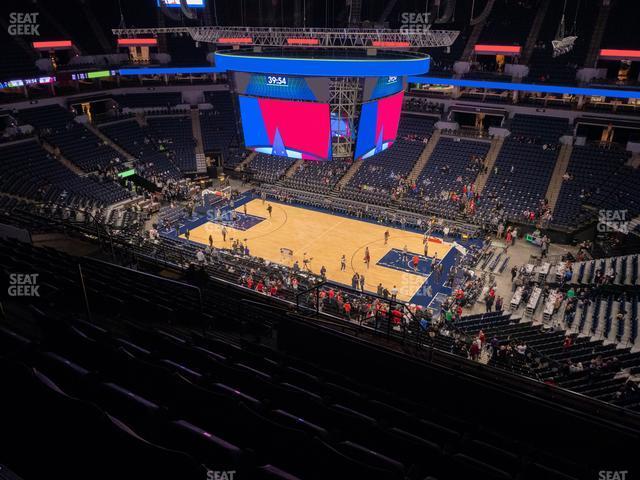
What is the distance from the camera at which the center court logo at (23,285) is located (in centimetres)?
813

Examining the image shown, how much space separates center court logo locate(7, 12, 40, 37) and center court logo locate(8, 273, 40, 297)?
39.1m

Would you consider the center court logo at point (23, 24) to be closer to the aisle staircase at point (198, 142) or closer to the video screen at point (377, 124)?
the aisle staircase at point (198, 142)

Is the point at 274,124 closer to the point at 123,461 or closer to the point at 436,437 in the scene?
the point at 436,437

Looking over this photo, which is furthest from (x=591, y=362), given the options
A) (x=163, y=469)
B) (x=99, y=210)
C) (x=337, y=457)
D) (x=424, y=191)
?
(x=99, y=210)

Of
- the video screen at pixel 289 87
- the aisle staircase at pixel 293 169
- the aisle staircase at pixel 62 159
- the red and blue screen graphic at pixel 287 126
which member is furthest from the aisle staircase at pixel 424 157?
the aisle staircase at pixel 62 159

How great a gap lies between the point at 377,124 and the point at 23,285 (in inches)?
700

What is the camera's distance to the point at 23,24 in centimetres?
3888

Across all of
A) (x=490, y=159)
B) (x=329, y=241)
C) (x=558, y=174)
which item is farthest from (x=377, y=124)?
(x=558, y=174)

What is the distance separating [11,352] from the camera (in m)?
5.30

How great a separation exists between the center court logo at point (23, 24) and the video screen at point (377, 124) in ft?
106

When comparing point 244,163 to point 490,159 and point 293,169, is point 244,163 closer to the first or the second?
point 293,169

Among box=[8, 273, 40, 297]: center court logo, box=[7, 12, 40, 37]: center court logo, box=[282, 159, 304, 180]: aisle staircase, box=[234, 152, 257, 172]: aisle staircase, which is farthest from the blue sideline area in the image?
box=[7, 12, 40, 37]: center court logo

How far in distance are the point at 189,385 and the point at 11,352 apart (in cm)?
210

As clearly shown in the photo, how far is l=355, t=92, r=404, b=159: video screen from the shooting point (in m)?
21.7
